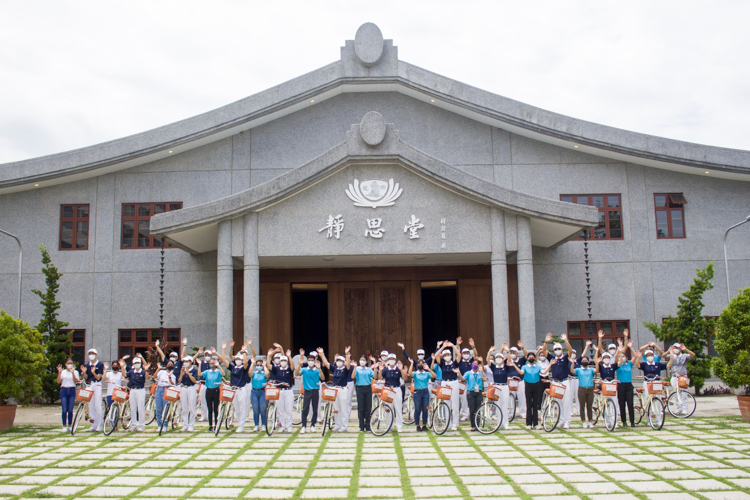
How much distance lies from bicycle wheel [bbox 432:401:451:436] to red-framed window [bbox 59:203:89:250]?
1388 centimetres

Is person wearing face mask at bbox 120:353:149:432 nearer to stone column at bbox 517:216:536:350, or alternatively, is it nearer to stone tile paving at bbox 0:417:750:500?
stone tile paving at bbox 0:417:750:500

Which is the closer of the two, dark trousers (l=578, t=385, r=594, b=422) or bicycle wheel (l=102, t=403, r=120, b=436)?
dark trousers (l=578, t=385, r=594, b=422)

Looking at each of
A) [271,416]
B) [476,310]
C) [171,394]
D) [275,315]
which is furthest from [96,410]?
[476,310]

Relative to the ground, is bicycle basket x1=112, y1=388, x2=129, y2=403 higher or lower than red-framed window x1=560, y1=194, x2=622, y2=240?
lower

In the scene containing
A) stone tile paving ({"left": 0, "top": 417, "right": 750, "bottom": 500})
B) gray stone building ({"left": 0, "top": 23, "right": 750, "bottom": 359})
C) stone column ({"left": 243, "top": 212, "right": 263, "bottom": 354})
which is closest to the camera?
stone tile paving ({"left": 0, "top": 417, "right": 750, "bottom": 500})

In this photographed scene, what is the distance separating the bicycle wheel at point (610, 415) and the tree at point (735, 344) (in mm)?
2990

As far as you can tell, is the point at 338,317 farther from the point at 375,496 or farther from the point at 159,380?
the point at 375,496

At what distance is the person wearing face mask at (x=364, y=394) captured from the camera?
13789 millimetres

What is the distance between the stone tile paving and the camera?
859 cm

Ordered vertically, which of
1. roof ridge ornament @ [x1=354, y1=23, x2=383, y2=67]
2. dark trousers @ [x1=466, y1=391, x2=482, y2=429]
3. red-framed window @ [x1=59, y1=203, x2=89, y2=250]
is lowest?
dark trousers @ [x1=466, y1=391, x2=482, y2=429]

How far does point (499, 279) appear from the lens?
1739 centimetres

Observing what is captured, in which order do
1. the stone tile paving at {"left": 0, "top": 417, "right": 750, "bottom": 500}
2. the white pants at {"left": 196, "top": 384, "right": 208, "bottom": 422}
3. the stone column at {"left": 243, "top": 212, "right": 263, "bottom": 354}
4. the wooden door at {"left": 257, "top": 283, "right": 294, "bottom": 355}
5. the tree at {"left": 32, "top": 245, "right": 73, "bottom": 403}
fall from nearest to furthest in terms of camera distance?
the stone tile paving at {"left": 0, "top": 417, "right": 750, "bottom": 500} < the white pants at {"left": 196, "top": 384, "right": 208, "bottom": 422} < the stone column at {"left": 243, "top": 212, "right": 263, "bottom": 354} < the tree at {"left": 32, "top": 245, "right": 73, "bottom": 403} < the wooden door at {"left": 257, "top": 283, "right": 294, "bottom": 355}

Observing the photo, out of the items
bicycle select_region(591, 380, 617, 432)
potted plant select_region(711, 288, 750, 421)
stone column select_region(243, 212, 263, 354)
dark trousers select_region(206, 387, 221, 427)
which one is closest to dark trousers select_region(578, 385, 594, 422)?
bicycle select_region(591, 380, 617, 432)

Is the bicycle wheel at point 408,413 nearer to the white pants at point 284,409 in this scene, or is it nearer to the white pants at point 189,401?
the white pants at point 284,409
